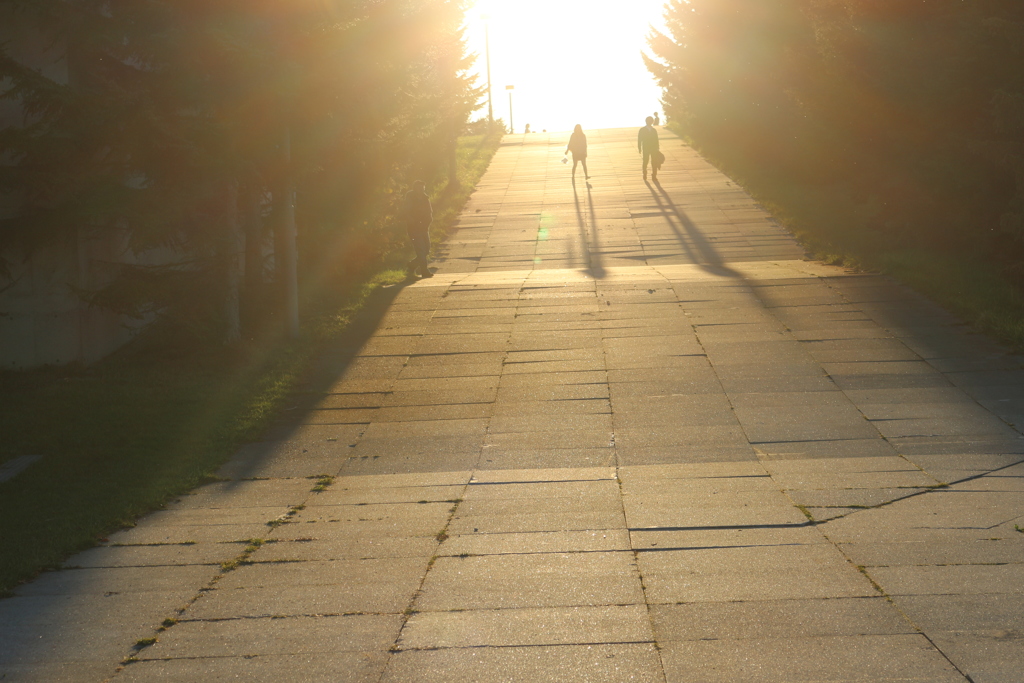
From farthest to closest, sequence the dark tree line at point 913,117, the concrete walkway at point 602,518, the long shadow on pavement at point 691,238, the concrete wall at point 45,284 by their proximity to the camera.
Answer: the long shadow on pavement at point 691,238, the dark tree line at point 913,117, the concrete wall at point 45,284, the concrete walkway at point 602,518

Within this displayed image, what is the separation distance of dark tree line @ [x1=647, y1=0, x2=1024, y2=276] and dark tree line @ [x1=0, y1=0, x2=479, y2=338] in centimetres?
719

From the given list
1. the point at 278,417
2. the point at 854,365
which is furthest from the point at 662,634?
the point at 854,365

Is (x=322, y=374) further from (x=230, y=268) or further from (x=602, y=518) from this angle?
(x=602, y=518)

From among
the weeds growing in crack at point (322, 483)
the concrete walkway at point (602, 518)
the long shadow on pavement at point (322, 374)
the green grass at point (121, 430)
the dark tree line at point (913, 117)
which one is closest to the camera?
the concrete walkway at point (602, 518)

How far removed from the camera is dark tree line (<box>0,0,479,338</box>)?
34.4ft

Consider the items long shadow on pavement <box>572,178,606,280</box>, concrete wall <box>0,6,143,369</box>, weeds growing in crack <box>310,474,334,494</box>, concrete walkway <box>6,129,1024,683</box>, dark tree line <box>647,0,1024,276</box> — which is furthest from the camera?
long shadow on pavement <box>572,178,606,280</box>

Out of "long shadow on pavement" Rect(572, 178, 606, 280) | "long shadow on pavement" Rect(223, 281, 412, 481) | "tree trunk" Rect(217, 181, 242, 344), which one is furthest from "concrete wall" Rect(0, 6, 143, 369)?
"long shadow on pavement" Rect(572, 178, 606, 280)

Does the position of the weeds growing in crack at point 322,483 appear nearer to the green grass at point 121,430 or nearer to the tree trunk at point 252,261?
the green grass at point 121,430

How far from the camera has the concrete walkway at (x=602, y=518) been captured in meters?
4.45

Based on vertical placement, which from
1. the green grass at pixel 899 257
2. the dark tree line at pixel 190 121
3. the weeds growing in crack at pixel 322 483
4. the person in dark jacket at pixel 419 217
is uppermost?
the dark tree line at pixel 190 121

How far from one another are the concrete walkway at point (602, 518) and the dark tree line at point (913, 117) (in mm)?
2411

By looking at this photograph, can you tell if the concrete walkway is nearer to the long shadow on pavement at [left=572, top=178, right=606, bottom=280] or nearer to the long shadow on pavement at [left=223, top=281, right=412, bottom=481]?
the long shadow on pavement at [left=223, top=281, right=412, bottom=481]

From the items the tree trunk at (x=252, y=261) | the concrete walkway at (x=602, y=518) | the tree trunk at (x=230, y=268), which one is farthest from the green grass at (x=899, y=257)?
the tree trunk at (x=252, y=261)

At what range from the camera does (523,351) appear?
1219 centimetres
